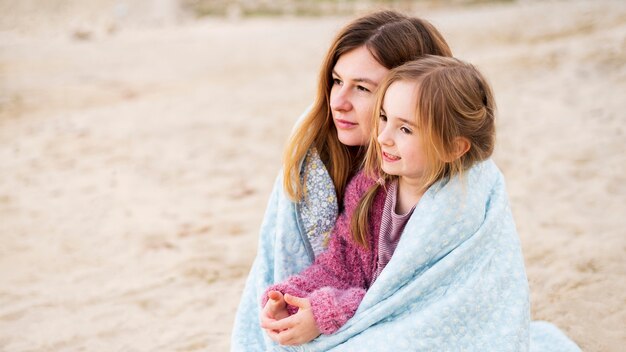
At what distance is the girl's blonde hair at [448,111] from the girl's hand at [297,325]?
57 cm

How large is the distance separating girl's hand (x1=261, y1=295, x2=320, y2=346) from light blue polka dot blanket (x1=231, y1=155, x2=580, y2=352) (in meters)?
0.07

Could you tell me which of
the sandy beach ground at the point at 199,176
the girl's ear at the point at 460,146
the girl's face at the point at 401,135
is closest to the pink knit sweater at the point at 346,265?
the girl's face at the point at 401,135

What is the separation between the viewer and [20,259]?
166 inches

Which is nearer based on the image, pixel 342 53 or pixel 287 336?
pixel 287 336

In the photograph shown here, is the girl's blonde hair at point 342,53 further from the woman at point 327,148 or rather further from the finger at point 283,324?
the finger at point 283,324

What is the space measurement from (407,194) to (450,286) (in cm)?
35

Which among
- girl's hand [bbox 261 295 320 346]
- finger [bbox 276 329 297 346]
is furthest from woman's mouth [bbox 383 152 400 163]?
finger [bbox 276 329 297 346]

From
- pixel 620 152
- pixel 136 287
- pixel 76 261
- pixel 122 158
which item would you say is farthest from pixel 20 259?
pixel 620 152

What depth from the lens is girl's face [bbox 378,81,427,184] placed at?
6.71ft

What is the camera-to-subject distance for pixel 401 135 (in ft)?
6.86

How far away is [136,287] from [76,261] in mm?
634

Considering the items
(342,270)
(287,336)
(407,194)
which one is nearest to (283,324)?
(287,336)

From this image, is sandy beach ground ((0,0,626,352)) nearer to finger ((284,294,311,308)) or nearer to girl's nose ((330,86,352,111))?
finger ((284,294,311,308))

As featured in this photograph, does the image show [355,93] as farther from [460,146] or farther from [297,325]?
[297,325]
